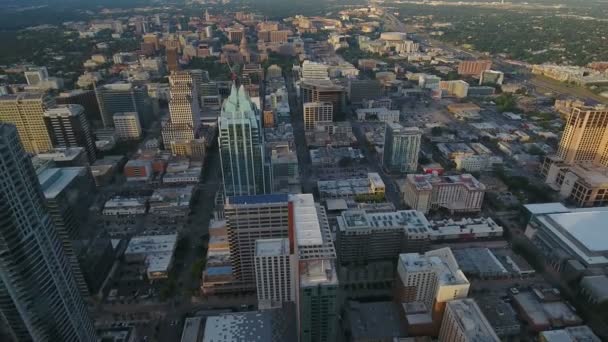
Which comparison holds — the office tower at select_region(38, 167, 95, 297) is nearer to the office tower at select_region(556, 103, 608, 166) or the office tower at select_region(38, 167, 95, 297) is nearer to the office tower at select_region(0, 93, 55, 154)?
the office tower at select_region(0, 93, 55, 154)

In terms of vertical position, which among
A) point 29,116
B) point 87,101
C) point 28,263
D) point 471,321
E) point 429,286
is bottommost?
point 429,286

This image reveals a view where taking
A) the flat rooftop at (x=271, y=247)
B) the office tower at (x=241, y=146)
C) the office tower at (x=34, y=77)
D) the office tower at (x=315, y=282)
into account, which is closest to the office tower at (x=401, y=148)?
the office tower at (x=241, y=146)

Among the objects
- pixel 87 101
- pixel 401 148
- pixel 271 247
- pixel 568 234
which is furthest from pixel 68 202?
pixel 87 101

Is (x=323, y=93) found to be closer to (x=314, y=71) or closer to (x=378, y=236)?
(x=314, y=71)

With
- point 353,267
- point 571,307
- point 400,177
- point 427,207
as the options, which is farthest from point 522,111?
point 353,267

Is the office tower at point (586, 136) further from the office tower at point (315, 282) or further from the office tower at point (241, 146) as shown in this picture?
the office tower at point (315, 282)

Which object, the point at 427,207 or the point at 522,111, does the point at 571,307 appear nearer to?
the point at 427,207
